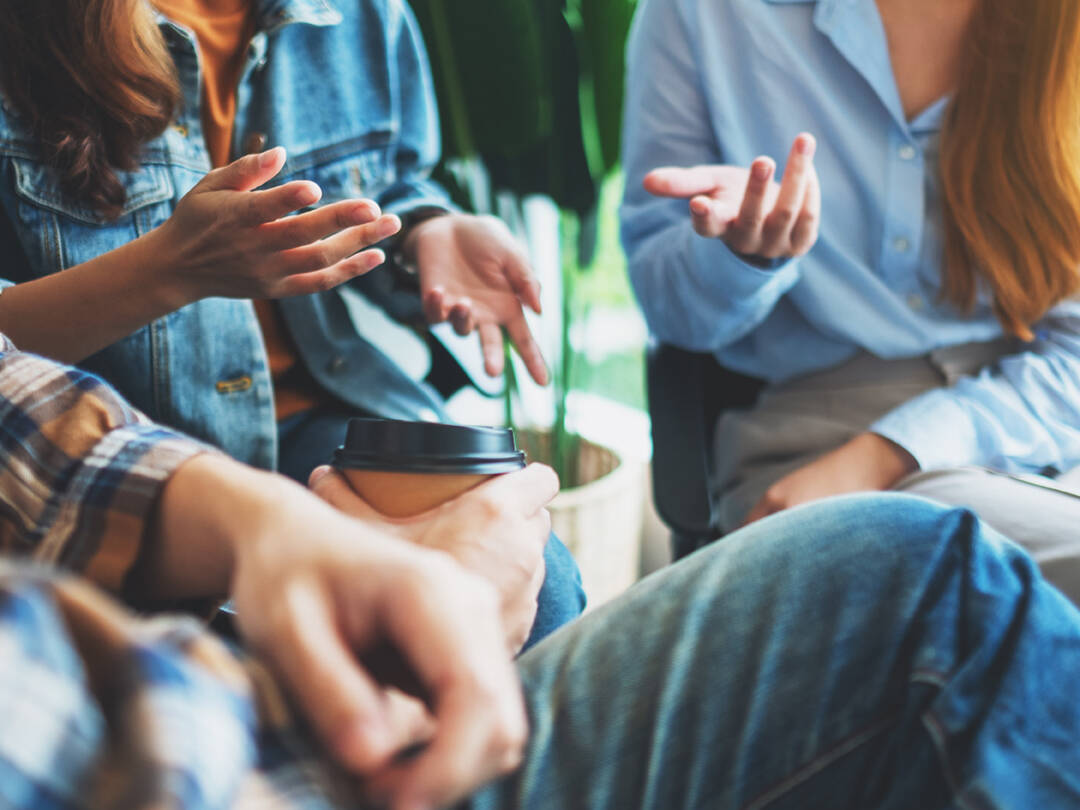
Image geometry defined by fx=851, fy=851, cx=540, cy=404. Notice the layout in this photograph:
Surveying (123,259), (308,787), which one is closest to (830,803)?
(308,787)

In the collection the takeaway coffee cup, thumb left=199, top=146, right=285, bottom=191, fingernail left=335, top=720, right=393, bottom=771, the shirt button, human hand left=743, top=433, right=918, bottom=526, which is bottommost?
human hand left=743, top=433, right=918, bottom=526

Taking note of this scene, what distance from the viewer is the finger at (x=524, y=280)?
88 centimetres

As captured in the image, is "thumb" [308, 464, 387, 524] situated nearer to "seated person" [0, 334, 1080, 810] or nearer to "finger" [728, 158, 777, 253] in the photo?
"seated person" [0, 334, 1080, 810]

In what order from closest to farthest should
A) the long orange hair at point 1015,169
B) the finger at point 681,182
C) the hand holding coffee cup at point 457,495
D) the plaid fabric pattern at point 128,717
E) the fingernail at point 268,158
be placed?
the plaid fabric pattern at point 128,717 → the hand holding coffee cup at point 457,495 → the fingernail at point 268,158 → the finger at point 681,182 → the long orange hair at point 1015,169

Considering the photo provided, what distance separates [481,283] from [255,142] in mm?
280

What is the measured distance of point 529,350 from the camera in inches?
35.1

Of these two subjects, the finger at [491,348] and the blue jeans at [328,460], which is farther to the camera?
the finger at [491,348]

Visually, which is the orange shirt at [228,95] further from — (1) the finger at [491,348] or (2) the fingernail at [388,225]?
Result: (2) the fingernail at [388,225]

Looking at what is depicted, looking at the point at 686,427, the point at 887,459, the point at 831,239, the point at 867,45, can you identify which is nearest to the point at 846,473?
the point at 887,459

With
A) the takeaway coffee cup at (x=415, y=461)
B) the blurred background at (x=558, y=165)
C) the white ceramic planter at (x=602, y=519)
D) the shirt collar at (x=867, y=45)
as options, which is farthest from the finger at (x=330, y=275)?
the white ceramic planter at (x=602, y=519)

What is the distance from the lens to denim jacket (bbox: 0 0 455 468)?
809 millimetres

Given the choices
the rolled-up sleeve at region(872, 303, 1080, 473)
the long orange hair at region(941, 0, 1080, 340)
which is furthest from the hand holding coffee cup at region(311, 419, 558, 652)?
the long orange hair at region(941, 0, 1080, 340)

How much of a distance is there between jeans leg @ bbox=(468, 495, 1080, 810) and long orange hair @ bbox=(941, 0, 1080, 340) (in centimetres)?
59

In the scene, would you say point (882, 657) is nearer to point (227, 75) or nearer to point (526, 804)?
point (526, 804)
